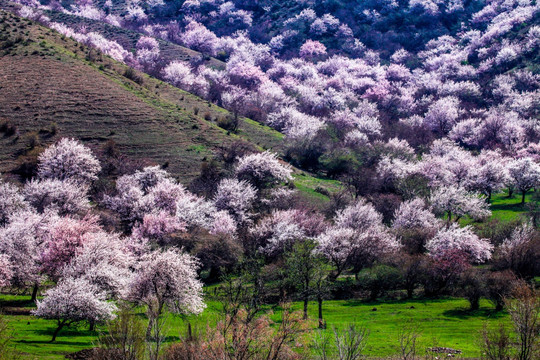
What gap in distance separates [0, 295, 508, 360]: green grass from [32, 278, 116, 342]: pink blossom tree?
1217 millimetres

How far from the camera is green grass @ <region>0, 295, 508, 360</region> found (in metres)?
27.5

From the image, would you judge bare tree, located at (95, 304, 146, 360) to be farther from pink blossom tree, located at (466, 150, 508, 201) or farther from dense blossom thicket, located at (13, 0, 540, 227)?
pink blossom tree, located at (466, 150, 508, 201)

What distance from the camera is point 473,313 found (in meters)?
38.5

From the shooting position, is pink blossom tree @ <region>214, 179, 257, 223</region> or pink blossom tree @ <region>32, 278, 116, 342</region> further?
→ pink blossom tree @ <region>214, 179, 257, 223</region>

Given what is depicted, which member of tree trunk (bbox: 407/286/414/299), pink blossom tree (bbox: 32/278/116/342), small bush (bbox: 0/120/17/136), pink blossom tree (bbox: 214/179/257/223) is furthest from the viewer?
small bush (bbox: 0/120/17/136)

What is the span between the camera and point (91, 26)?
436ft

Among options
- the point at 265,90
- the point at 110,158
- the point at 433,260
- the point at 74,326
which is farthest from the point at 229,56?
the point at 74,326

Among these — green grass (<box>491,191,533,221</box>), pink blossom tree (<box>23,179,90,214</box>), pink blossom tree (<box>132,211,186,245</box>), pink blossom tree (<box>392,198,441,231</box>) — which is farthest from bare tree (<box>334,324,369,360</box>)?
green grass (<box>491,191,533,221</box>)

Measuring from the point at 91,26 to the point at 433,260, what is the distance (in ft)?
383

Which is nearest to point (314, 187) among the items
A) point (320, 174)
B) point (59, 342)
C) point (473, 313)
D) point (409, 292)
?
point (320, 174)

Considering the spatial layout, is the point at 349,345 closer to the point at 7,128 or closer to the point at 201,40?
the point at 7,128

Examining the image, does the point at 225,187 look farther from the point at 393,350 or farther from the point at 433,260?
the point at 393,350

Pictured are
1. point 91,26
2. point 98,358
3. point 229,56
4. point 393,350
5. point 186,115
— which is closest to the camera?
point 98,358

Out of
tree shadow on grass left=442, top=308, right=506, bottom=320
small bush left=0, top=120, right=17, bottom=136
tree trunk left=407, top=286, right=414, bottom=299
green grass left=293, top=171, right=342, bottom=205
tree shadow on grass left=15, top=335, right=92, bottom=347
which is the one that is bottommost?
tree shadow on grass left=15, top=335, right=92, bottom=347
